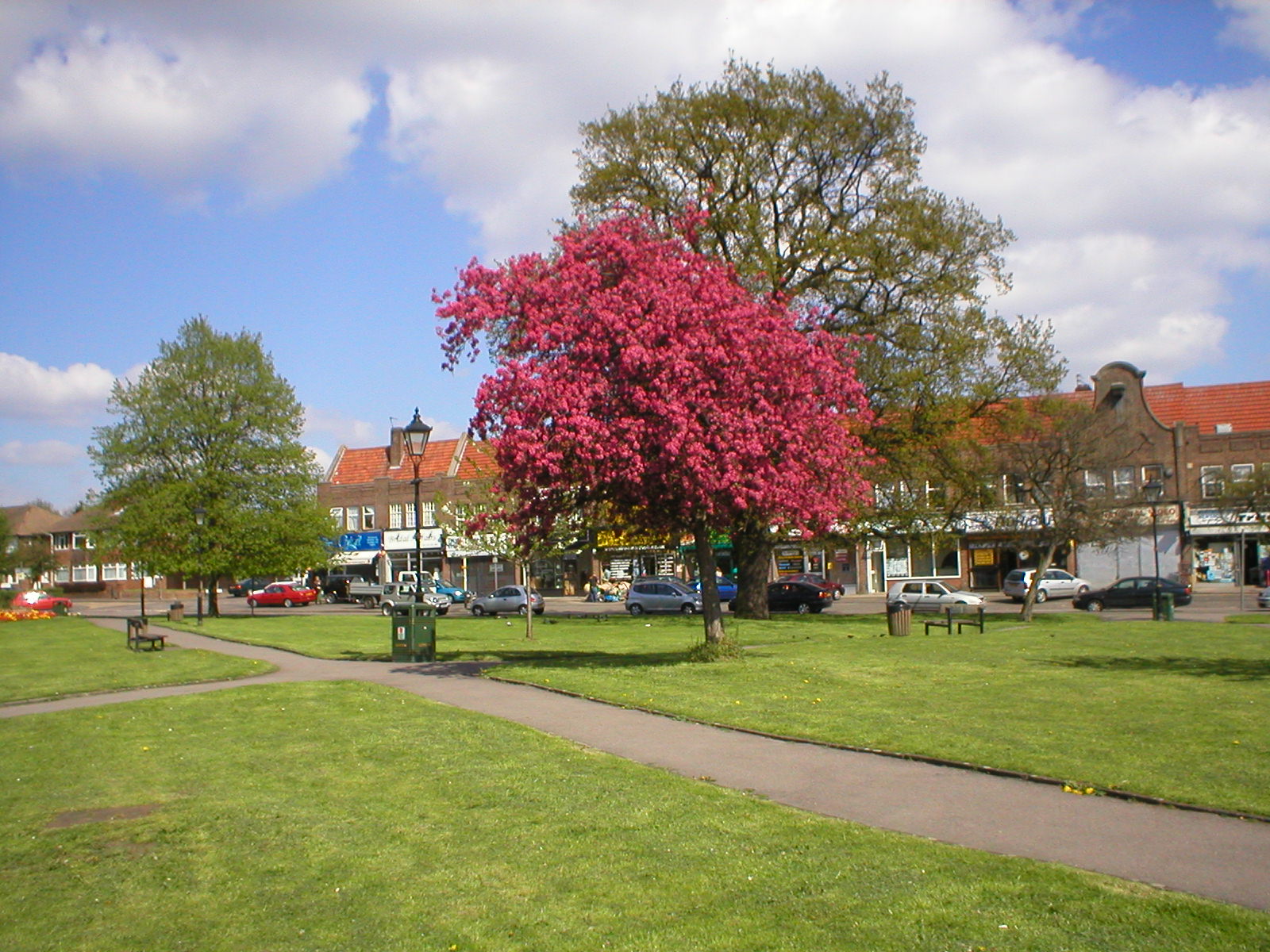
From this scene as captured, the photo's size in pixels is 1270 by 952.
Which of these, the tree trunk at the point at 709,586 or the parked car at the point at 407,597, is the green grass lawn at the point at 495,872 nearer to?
the tree trunk at the point at 709,586

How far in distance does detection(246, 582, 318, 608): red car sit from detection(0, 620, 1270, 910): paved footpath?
52958 mm

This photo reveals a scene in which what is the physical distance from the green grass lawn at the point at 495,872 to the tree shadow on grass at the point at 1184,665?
34.4 feet

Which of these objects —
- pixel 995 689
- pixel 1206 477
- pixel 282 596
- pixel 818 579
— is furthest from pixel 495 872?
pixel 282 596

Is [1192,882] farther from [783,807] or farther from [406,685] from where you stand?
[406,685]

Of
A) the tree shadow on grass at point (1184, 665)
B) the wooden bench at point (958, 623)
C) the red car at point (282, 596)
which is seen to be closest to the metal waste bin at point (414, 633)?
the tree shadow on grass at point (1184, 665)

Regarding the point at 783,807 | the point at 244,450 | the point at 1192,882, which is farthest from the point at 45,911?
the point at 244,450

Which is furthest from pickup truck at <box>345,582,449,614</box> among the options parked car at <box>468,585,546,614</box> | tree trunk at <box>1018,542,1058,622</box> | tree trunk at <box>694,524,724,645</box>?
tree trunk at <box>694,524,724,645</box>

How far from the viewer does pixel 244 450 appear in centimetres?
4781

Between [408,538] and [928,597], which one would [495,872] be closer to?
[928,597]

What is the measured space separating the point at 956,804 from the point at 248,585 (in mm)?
74844

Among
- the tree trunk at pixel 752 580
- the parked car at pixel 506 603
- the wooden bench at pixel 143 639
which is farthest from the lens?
the parked car at pixel 506 603

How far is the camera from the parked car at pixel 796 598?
144 feet

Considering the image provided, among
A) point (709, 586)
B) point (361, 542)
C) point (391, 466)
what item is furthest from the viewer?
point (391, 466)

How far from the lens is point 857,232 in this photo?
33.8 metres
